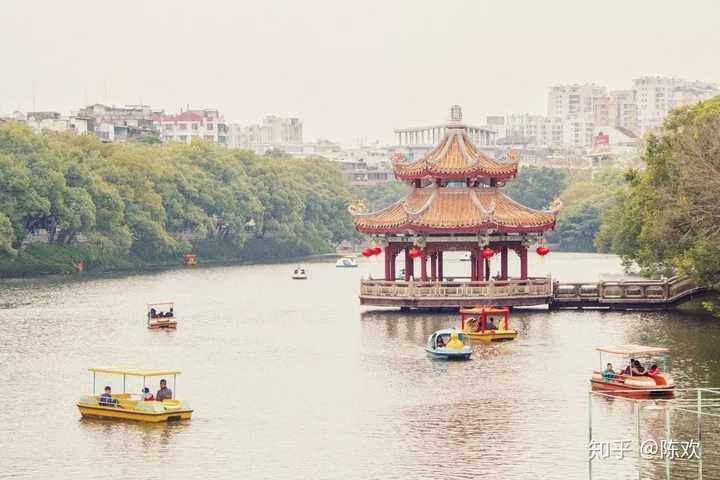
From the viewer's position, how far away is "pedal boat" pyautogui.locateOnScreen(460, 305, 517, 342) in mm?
70125

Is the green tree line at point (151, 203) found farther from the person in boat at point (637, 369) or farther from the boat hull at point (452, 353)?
the person in boat at point (637, 369)

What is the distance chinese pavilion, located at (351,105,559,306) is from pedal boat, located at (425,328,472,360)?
16.6m

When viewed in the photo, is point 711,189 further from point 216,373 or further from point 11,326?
point 11,326

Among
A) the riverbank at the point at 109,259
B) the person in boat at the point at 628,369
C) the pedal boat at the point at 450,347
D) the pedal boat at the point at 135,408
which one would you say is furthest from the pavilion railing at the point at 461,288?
the riverbank at the point at 109,259

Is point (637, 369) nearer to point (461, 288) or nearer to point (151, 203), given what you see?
point (461, 288)

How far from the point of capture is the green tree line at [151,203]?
418ft

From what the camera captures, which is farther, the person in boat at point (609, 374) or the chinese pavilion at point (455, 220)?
the chinese pavilion at point (455, 220)

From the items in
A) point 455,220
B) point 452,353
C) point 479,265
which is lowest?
point 452,353

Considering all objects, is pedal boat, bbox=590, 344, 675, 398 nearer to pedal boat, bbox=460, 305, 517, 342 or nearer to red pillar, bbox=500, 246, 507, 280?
pedal boat, bbox=460, 305, 517, 342

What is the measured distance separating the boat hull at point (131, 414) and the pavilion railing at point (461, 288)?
31627 millimetres

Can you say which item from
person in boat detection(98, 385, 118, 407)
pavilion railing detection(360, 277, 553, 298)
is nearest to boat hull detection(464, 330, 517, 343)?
pavilion railing detection(360, 277, 553, 298)

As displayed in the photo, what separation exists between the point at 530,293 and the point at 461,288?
3.64 metres

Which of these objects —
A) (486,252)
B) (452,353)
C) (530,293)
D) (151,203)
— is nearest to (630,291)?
(530,293)

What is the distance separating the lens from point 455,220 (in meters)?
82.7
